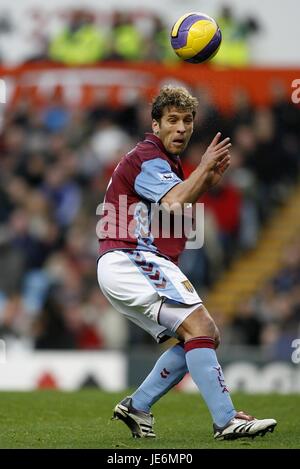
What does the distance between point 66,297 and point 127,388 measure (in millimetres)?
2683

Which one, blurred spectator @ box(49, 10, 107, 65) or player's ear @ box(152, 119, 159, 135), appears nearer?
player's ear @ box(152, 119, 159, 135)

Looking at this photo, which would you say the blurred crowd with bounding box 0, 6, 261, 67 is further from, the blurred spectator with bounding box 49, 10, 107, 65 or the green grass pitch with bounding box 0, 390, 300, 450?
the green grass pitch with bounding box 0, 390, 300, 450

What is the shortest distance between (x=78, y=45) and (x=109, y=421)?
31.6ft

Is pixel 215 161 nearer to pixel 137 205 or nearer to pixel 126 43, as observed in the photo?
pixel 137 205

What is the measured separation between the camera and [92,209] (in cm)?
1677

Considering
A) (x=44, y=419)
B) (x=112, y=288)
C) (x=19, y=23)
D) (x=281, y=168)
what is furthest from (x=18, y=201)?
(x=112, y=288)

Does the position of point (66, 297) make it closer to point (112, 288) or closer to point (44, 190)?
point (44, 190)

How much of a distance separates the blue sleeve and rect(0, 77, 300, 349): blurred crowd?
25.2 ft

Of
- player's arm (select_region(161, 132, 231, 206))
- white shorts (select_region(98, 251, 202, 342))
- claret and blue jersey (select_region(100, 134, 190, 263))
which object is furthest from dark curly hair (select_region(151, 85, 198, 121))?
white shorts (select_region(98, 251, 202, 342))

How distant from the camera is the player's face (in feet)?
25.8

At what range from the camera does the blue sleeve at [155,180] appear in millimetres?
7551

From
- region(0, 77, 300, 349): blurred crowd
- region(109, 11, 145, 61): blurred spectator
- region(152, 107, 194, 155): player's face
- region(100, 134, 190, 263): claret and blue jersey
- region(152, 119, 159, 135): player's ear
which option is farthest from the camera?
region(109, 11, 145, 61): blurred spectator

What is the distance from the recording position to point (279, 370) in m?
14.1

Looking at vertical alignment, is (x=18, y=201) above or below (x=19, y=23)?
below
